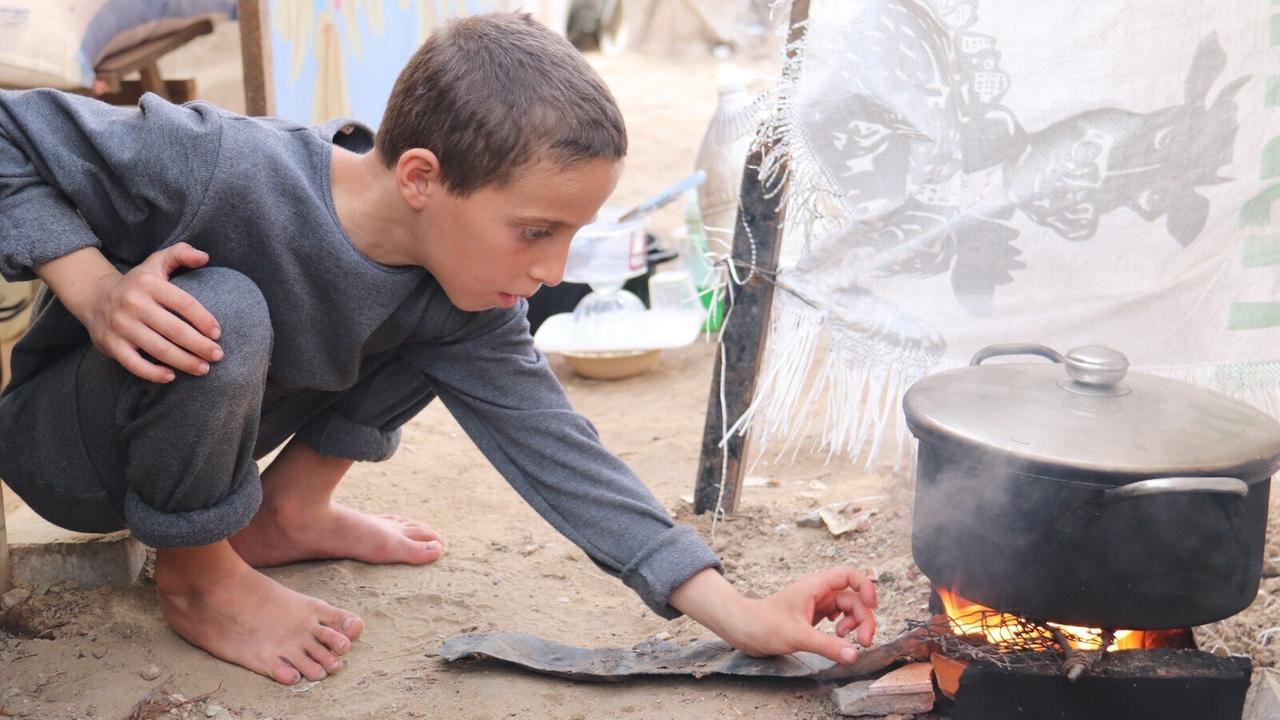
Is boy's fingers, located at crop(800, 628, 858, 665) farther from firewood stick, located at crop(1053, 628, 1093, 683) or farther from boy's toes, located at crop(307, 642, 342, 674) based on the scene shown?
boy's toes, located at crop(307, 642, 342, 674)

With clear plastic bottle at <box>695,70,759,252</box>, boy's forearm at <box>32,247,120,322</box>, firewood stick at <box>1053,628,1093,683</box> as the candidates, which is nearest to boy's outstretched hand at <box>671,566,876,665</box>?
firewood stick at <box>1053,628,1093,683</box>

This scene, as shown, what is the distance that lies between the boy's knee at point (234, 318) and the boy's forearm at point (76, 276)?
10cm

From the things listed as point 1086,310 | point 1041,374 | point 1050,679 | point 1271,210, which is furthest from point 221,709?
point 1271,210

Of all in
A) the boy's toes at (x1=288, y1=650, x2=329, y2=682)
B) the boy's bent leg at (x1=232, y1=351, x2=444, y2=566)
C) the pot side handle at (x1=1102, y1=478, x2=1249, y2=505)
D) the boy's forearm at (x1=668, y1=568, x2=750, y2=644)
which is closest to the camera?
the pot side handle at (x1=1102, y1=478, x2=1249, y2=505)

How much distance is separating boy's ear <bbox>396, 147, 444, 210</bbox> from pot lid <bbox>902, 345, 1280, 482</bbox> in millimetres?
711

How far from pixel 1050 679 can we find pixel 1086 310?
774mm

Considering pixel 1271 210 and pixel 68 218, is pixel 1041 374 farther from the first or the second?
pixel 68 218

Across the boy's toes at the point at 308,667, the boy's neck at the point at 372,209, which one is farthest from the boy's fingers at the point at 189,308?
the boy's toes at the point at 308,667

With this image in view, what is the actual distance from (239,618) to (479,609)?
1.36ft

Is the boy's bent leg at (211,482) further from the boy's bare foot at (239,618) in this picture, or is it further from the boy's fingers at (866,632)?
the boy's fingers at (866,632)

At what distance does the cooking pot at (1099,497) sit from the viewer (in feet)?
4.51

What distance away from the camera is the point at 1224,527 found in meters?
1.41

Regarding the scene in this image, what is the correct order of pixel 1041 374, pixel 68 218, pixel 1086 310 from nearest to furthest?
1. pixel 68 218
2. pixel 1041 374
3. pixel 1086 310

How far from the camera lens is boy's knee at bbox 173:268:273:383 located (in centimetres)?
153
